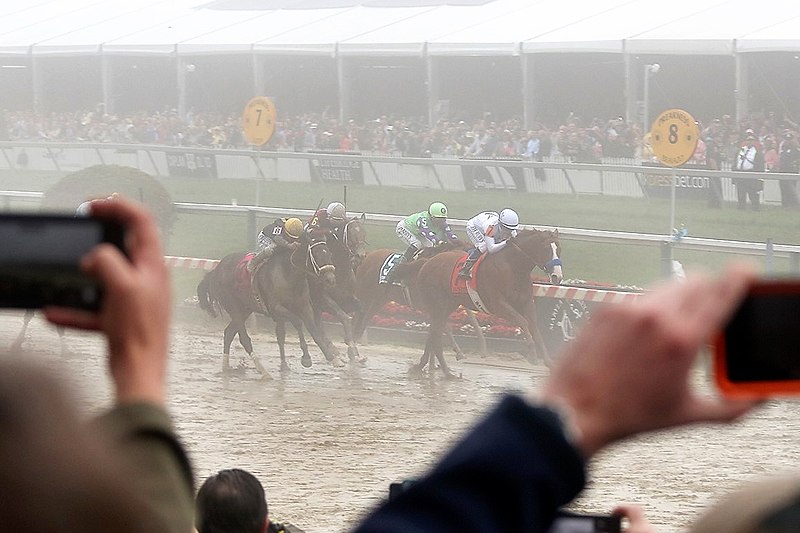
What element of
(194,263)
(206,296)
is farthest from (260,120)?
(206,296)

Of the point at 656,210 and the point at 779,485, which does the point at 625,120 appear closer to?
the point at 656,210

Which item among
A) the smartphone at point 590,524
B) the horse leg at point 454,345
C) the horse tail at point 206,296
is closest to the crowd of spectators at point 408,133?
the horse leg at point 454,345

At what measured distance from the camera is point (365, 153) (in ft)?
46.5

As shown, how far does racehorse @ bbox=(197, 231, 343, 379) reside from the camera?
8531 millimetres

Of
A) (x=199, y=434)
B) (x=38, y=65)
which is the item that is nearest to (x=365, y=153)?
(x=38, y=65)

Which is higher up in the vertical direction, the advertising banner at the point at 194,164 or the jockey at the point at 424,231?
the advertising banner at the point at 194,164

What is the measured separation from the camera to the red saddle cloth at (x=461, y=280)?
845 cm

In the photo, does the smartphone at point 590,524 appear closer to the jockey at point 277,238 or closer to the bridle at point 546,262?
the bridle at point 546,262

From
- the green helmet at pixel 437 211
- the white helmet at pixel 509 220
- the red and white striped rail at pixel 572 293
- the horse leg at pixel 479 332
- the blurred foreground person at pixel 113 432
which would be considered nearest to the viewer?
the blurred foreground person at pixel 113 432

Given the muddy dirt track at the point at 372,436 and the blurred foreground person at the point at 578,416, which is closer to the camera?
the blurred foreground person at the point at 578,416

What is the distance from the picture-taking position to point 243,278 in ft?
28.8

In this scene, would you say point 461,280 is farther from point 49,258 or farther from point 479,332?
point 49,258

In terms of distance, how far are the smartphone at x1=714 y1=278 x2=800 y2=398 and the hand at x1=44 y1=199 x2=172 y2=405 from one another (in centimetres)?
25

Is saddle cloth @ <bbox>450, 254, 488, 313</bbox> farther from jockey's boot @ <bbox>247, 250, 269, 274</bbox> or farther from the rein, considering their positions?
jockey's boot @ <bbox>247, 250, 269, 274</bbox>
